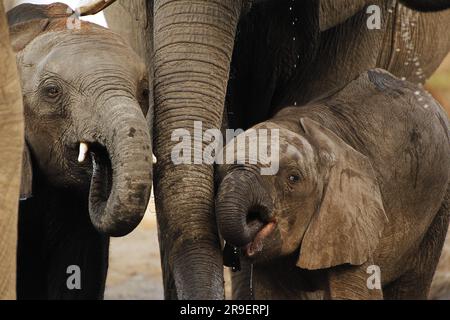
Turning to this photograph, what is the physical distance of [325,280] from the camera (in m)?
5.82

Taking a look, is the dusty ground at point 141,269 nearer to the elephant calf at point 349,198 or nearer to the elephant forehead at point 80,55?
the elephant calf at point 349,198

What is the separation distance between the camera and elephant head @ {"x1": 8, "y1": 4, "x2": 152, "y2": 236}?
5.16 m

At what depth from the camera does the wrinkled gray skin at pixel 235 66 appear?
545 centimetres

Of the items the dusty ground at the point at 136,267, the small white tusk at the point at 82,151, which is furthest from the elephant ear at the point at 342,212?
the dusty ground at the point at 136,267

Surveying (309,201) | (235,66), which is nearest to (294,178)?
(309,201)

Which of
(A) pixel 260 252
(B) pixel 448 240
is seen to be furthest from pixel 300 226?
(B) pixel 448 240

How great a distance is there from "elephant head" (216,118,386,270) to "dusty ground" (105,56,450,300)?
210 cm

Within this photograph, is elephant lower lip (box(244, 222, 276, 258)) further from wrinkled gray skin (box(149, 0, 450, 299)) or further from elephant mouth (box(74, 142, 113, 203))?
elephant mouth (box(74, 142, 113, 203))

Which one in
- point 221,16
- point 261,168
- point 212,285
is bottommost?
point 212,285

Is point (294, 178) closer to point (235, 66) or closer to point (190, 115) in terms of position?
point (190, 115)

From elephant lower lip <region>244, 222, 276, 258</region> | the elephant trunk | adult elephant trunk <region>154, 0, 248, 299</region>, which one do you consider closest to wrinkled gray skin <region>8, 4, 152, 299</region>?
adult elephant trunk <region>154, 0, 248, 299</region>

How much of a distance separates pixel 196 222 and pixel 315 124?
0.69m

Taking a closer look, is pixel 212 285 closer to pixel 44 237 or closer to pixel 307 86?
pixel 44 237

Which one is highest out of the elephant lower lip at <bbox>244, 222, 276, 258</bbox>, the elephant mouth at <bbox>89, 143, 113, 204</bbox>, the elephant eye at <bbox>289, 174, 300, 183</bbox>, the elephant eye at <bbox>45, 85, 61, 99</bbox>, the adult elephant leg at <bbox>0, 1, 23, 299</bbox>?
the elephant eye at <bbox>45, 85, 61, 99</bbox>
